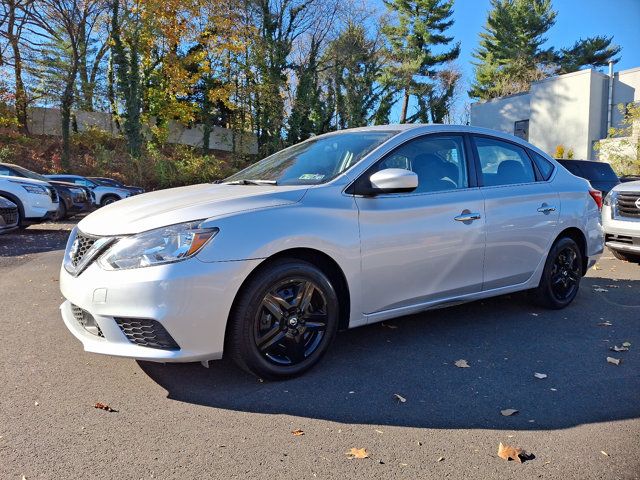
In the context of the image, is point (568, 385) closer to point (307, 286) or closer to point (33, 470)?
point (307, 286)

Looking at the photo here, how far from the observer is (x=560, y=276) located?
5.02m

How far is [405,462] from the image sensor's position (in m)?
2.44

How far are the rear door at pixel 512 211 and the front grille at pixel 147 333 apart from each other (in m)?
2.62

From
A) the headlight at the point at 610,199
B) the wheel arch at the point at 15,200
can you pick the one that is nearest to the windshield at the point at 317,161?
the headlight at the point at 610,199

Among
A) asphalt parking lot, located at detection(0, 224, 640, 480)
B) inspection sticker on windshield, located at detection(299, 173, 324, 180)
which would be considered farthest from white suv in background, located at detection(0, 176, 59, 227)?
inspection sticker on windshield, located at detection(299, 173, 324, 180)

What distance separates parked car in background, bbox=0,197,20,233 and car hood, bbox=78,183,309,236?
20.7 ft

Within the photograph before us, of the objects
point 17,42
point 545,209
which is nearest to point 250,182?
point 545,209

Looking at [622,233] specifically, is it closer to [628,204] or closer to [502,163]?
[628,204]

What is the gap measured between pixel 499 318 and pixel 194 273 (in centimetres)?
307

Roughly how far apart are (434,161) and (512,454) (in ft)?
7.66

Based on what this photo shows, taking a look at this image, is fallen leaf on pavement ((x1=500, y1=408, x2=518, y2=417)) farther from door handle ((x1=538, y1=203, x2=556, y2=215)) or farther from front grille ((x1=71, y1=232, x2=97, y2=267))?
front grille ((x1=71, y1=232, x2=97, y2=267))

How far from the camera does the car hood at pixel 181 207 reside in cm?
301

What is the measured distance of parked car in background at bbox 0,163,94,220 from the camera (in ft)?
36.9

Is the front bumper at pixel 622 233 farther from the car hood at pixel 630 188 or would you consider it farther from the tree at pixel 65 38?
the tree at pixel 65 38
